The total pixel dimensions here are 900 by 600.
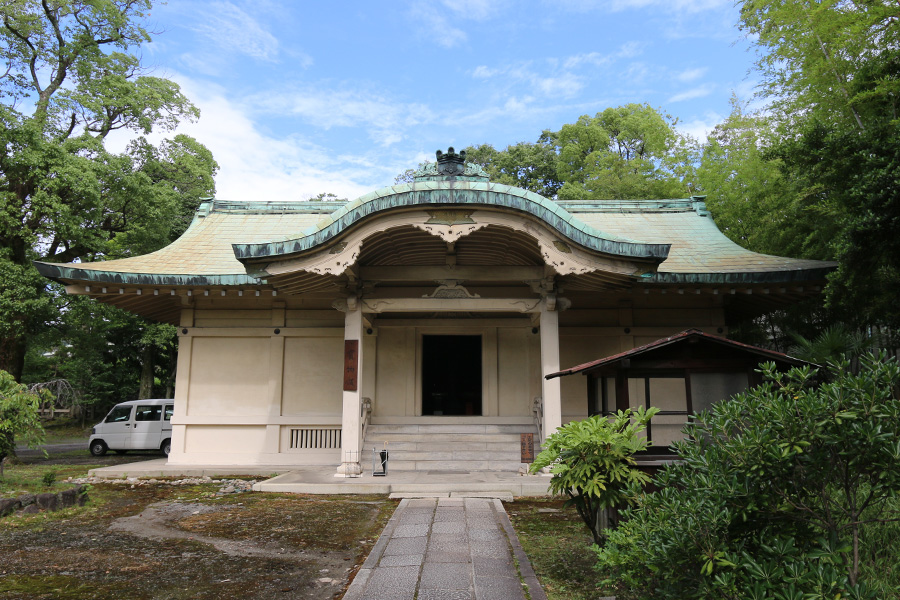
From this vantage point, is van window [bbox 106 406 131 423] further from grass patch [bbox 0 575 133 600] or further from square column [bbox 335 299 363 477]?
grass patch [bbox 0 575 133 600]

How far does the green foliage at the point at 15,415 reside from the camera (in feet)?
27.6

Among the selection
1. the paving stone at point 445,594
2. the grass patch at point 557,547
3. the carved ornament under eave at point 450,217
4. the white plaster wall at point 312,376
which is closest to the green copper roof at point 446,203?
the carved ornament under eave at point 450,217

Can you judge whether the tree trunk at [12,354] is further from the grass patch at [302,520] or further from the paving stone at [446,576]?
the paving stone at [446,576]

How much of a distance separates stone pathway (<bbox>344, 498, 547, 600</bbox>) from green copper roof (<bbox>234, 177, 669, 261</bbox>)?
4.52 metres

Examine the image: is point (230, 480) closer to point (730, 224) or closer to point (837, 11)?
Result: point (837, 11)

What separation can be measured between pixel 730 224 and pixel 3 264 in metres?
19.8

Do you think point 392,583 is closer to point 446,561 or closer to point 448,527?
point 446,561

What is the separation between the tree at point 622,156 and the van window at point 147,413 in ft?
61.9

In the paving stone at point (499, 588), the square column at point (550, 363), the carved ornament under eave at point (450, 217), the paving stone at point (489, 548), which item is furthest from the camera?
the square column at point (550, 363)

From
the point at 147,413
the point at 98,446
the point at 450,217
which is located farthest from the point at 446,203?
the point at 98,446

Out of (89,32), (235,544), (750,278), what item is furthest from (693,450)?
(89,32)

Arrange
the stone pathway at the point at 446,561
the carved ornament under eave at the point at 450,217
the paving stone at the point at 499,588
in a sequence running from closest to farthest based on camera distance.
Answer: the paving stone at the point at 499,588
the stone pathway at the point at 446,561
the carved ornament under eave at the point at 450,217

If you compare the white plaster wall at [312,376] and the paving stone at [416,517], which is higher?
the white plaster wall at [312,376]

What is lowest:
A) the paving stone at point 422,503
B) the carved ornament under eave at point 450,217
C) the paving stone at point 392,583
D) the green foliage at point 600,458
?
the paving stone at point 422,503
